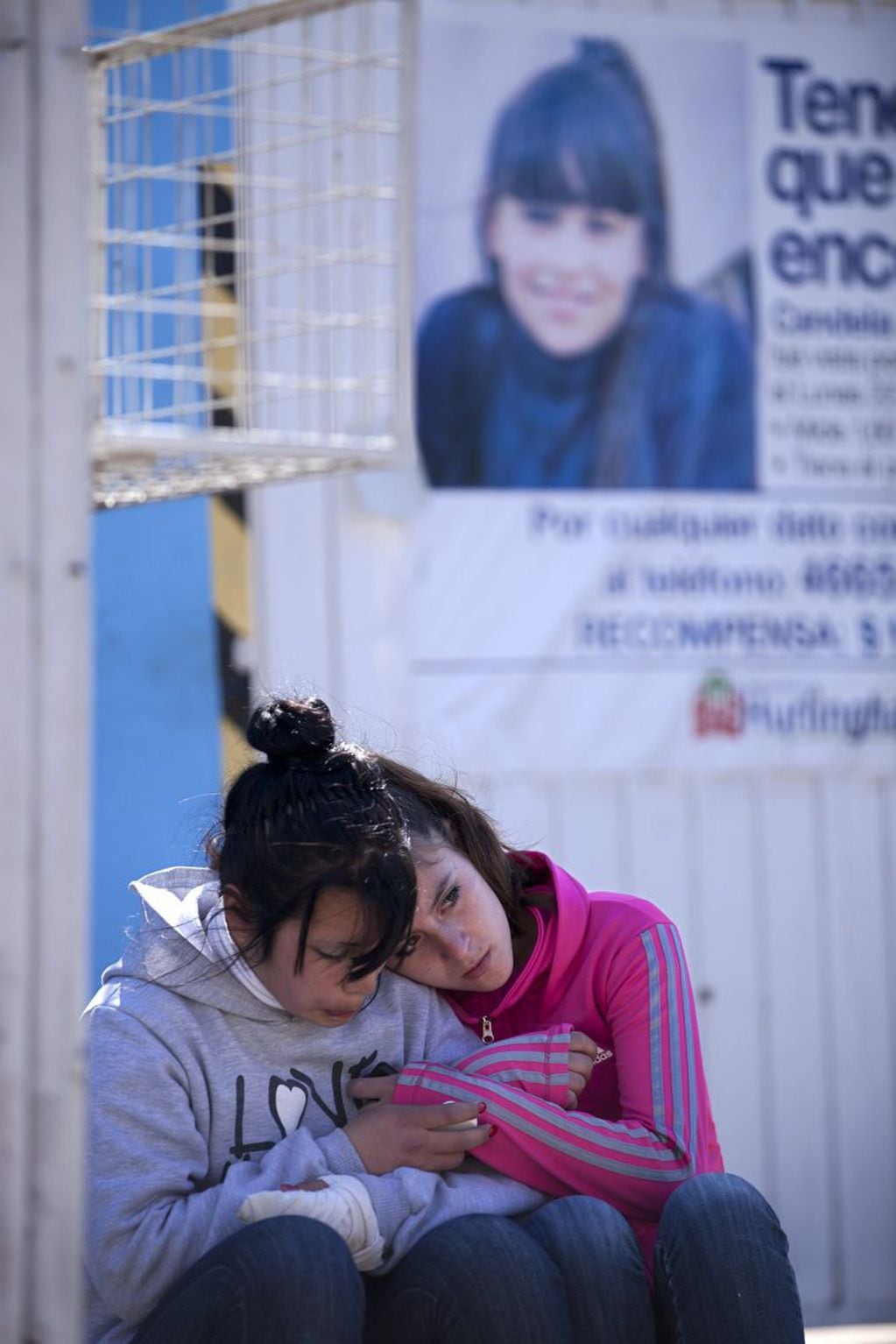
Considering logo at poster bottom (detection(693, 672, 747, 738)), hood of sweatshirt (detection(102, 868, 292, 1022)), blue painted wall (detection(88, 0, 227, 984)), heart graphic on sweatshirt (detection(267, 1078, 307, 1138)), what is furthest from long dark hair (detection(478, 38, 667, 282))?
heart graphic on sweatshirt (detection(267, 1078, 307, 1138))

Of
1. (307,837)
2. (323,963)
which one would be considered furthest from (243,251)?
(323,963)

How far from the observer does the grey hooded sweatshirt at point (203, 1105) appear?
198cm

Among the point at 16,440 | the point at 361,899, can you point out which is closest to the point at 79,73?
the point at 16,440

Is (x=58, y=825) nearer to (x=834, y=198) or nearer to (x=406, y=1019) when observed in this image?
(x=406, y=1019)

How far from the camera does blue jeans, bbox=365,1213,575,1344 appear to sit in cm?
193

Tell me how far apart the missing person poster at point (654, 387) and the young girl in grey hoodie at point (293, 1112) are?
174cm

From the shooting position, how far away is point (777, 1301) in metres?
1.97

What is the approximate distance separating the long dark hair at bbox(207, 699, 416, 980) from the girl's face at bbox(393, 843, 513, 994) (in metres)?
0.07

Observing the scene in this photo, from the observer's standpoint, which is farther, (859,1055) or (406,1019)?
(859,1055)

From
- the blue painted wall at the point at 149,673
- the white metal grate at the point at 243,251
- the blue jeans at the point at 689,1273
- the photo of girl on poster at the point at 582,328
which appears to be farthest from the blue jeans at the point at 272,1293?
the photo of girl on poster at the point at 582,328

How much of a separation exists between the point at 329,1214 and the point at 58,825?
0.74m

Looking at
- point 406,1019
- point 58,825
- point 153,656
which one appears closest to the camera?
point 58,825

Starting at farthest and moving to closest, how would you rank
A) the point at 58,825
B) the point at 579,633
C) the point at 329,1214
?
the point at 579,633, the point at 329,1214, the point at 58,825

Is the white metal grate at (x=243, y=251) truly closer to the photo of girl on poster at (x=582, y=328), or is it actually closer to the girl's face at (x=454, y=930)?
the photo of girl on poster at (x=582, y=328)
